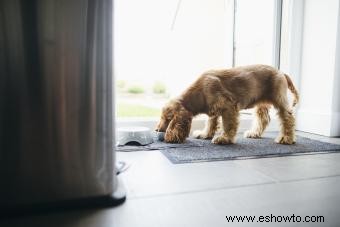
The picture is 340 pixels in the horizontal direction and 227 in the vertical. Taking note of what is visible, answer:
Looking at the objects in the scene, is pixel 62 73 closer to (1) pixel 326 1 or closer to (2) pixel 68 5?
(2) pixel 68 5

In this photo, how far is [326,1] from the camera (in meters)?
1.91

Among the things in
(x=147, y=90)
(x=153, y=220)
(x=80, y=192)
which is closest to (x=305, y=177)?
(x=153, y=220)

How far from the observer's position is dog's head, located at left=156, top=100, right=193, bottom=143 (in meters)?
1.55

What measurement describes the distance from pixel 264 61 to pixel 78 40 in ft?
6.63

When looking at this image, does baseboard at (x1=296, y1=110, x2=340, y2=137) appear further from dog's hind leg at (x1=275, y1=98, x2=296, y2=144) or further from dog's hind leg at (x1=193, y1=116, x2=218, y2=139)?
dog's hind leg at (x1=193, y1=116, x2=218, y2=139)

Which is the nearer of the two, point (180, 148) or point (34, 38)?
point (34, 38)

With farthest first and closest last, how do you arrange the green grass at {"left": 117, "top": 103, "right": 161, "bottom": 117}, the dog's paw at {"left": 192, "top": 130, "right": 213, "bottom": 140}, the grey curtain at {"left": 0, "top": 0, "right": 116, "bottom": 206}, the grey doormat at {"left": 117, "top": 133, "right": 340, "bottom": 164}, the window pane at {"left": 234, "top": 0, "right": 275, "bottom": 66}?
the green grass at {"left": 117, "top": 103, "right": 161, "bottom": 117}
the window pane at {"left": 234, "top": 0, "right": 275, "bottom": 66}
the dog's paw at {"left": 192, "top": 130, "right": 213, "bottom": 140}
the grey doormat at {"left": 117, "top": 133, "right": 340, "bottom": 164}
the grey curtain at {"left": 0, "top": 0, "right": 116, "bottom": 206}

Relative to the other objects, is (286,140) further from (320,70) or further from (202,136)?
(320,70)

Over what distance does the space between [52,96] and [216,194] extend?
0.52 meters

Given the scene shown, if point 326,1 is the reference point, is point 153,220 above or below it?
below

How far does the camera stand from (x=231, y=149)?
A: 56.8 inches

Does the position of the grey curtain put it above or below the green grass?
above

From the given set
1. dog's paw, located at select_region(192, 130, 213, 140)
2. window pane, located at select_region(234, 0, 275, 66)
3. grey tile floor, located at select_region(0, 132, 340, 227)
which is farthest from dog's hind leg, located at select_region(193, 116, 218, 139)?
window pane, located at select_region(234, 0, 275, 66)

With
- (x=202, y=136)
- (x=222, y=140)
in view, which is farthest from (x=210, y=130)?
(x=222, y=140)
